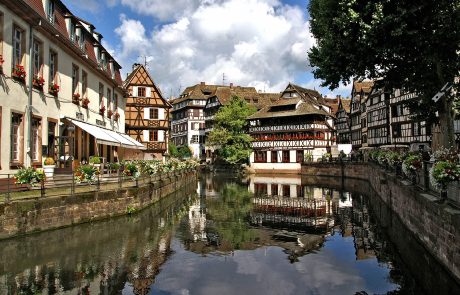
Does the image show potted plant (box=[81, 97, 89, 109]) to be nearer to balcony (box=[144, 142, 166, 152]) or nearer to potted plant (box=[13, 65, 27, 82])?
potted plant (box=[13, 65, 27, 82])

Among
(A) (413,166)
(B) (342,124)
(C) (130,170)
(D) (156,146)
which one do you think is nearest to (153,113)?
(D) (156,146)

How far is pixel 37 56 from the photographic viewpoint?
1900cm

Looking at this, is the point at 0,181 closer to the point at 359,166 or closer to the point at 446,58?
the point at 446,58

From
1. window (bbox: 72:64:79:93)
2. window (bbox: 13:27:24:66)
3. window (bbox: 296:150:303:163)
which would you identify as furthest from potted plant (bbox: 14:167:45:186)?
window (bbox: 296:150:303:163)

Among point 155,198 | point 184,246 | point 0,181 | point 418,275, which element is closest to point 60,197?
point 0,181

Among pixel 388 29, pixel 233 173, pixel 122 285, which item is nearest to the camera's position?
pixel 122 285

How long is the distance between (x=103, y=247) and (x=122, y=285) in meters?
3.82

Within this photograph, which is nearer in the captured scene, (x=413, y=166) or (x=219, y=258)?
(x=219, y=258)

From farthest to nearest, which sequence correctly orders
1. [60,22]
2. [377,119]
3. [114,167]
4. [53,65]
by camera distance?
[377,119] → [114,167] → [60,22] → [53,65]

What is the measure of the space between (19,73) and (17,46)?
4.33ft

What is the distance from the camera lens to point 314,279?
11.0 m

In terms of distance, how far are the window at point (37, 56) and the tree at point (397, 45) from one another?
1336 centimetres

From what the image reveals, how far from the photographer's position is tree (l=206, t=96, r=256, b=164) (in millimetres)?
66562

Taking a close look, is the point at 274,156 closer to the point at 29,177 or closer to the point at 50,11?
the point at 50,11
